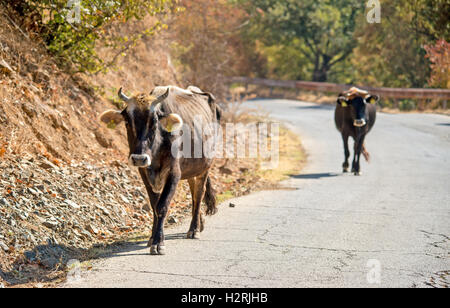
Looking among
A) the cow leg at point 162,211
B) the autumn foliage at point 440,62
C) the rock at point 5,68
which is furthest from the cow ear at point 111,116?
the autumn foliage at point 440,62

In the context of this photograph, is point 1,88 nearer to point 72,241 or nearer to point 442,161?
point 72,241

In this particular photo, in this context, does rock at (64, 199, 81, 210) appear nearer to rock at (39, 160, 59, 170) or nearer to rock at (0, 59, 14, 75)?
rock at (39, 160, 59, 170)

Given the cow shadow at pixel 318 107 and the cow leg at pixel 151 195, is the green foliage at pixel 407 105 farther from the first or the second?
the cow leg at pixel 151 195

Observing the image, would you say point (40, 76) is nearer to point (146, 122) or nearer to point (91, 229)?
point (91, 229)

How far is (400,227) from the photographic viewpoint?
1051 centimetres

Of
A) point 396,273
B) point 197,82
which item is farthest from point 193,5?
point 396,273

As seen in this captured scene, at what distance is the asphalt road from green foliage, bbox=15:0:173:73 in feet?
14.2

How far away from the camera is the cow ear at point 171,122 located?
8.64 meters

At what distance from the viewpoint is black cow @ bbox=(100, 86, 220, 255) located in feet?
27.8

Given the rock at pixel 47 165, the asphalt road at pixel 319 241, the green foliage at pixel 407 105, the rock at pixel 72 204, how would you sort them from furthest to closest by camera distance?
the green foliage at pixel 407 105, the rock at pixel 47 165, the rock at pixel 72 204, the asphalt road at pixel 319 241

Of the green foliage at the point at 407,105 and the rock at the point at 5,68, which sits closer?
the rock at the point at 5,68

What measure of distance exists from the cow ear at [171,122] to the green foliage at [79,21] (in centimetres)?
429

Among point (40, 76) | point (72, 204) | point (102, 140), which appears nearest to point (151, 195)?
point (72, 204)

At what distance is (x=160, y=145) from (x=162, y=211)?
889 millimetres
